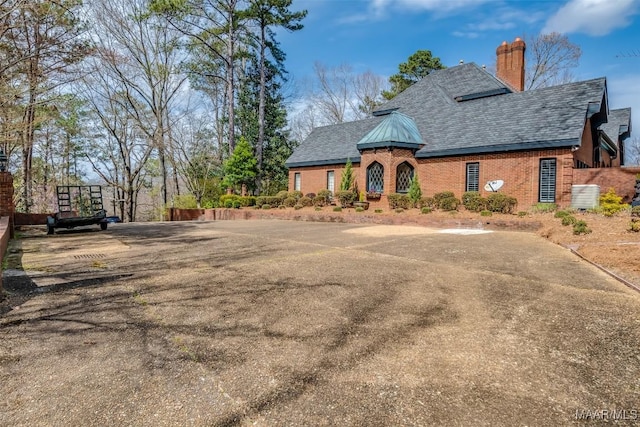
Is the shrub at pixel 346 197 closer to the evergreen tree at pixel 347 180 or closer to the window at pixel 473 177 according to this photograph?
the evergreen tree at pixel 347 180

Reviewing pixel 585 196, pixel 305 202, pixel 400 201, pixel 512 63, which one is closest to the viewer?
pixel 585 196

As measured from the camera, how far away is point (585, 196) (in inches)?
535

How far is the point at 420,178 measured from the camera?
61.2ft

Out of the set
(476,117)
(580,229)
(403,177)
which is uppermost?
(476,117)

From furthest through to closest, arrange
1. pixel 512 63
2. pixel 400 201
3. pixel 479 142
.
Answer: pixel 512 63, pixel 479 142, pixel 400 201

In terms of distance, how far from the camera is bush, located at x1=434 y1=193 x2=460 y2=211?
45.4 feet

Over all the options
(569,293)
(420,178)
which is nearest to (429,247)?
(569,293)

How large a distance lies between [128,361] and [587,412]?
9.53 feet

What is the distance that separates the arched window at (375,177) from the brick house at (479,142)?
55 mm

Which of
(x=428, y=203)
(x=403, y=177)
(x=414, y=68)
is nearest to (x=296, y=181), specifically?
(x=403, y=177)

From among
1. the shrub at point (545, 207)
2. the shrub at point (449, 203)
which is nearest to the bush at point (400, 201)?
the shrub at point (449, 203)

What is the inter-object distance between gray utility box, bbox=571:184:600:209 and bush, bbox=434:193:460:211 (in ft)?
15.3

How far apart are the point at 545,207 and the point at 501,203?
7.90 ft

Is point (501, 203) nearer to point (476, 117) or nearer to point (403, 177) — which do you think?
point (403, 177)
